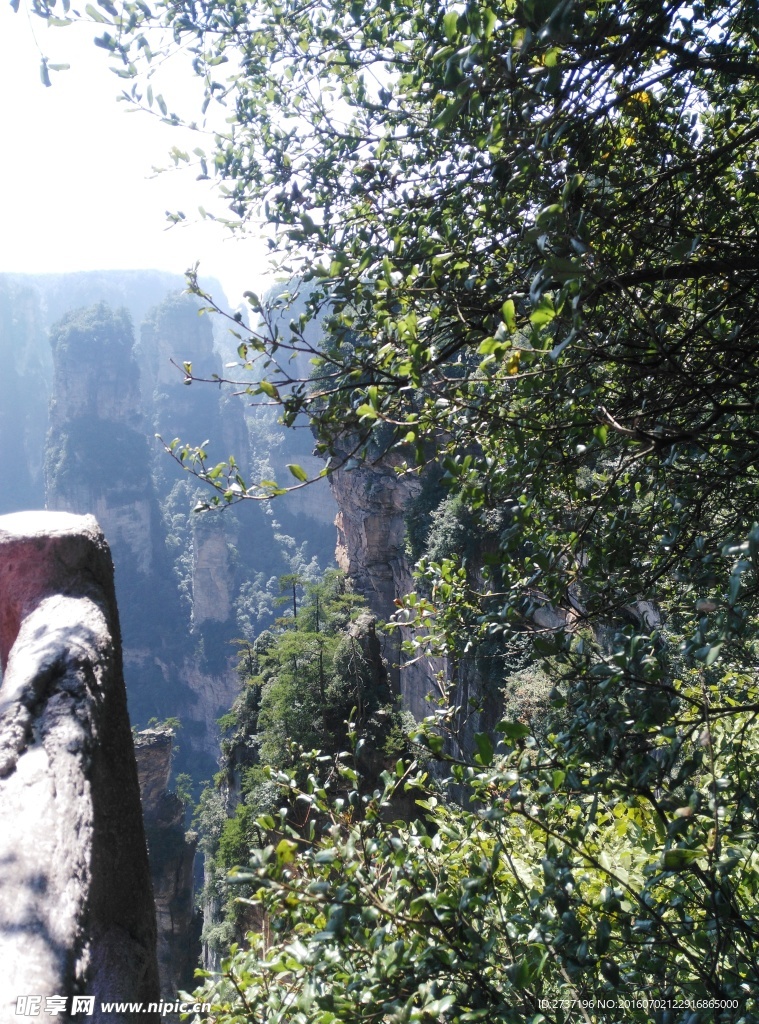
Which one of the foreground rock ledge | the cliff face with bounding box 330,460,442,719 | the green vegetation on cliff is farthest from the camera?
the cliff face with bounding box 330,460,442,719

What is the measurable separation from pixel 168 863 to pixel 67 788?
76.9ft

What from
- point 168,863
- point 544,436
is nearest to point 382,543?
point 168,863

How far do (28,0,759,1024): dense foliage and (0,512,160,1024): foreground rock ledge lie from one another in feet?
1.20

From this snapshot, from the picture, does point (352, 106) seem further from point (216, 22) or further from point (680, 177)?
point (680, 177)

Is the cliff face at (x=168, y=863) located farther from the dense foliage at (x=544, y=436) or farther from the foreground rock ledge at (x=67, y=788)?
the dense foliage at (x=544, y=436)

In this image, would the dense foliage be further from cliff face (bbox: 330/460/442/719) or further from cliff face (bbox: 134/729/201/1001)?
cliff face (bbox: 134/729/201/1001)

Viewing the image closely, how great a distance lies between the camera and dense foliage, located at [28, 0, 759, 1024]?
1.40 metres

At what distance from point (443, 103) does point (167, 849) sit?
24.3 m

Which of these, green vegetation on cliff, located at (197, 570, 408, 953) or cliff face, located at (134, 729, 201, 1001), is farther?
cliff face, located at (134, 729, 201, 1001)

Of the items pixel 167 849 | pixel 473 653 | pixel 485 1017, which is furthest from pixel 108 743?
pixel 167 849

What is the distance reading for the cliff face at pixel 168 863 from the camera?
2022 centimetres

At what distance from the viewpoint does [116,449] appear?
60.2 m

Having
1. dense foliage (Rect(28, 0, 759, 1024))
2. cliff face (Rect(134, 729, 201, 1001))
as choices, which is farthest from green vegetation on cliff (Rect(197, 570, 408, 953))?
dense foliage (Rect(28, 0, 759, 1024))

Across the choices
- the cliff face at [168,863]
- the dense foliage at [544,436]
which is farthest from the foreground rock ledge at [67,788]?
the cliff face at [168,863]
